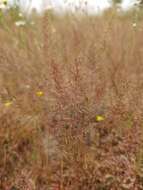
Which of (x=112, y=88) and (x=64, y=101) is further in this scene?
(x=112, y=88)

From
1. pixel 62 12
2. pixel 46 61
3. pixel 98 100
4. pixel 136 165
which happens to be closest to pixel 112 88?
pixel 98 100

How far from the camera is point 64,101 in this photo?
2.13 meters

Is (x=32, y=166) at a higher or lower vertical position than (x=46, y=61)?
lower

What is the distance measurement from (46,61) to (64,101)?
55 cm

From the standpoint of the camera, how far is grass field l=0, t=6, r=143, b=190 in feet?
6.70

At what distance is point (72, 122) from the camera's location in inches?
83.7

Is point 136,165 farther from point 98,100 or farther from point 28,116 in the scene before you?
point 28,116

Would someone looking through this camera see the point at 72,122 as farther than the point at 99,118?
No

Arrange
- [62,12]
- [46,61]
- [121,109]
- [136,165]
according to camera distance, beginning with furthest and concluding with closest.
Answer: [62,12] < [46,61] < [121,109] < [136,165]

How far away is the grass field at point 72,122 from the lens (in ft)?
6.70

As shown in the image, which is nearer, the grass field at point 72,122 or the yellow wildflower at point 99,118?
the grass field at point 72,122

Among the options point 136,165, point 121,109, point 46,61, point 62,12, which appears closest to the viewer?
point 136,165

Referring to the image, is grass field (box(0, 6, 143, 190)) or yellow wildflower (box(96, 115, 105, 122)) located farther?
yellow wildflower (box(96, 115, 105, 122))

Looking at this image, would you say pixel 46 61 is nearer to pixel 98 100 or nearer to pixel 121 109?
pixel 98 100
